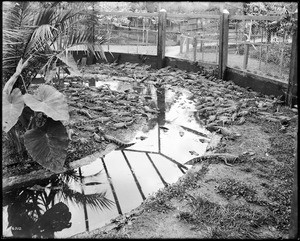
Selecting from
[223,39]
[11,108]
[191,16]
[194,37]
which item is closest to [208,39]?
[194,37]

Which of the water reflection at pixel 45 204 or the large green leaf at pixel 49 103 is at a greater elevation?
the large green leaf at pixel 49 103

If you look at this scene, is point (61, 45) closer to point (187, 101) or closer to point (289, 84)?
point (187, 101)

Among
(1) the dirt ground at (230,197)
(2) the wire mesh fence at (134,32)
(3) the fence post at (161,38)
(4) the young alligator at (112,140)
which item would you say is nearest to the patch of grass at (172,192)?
(1) the dirt ground at (230,197)

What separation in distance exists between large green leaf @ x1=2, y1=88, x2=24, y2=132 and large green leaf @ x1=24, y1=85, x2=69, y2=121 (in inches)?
2.7

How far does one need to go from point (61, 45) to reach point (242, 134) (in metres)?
2.72

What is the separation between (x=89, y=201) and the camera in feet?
11.2


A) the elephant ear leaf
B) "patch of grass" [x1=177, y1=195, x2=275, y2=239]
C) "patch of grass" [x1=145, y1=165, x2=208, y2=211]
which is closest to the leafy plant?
the elephant ear leaf

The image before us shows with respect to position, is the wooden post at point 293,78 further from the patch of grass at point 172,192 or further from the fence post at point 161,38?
the fence post at point 161,38

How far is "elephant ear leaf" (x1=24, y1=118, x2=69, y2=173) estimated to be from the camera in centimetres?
341

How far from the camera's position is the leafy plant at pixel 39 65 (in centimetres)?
325

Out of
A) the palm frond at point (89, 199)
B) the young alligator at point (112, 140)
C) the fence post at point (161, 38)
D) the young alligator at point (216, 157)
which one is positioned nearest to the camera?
the palm frond at point (89, 199)

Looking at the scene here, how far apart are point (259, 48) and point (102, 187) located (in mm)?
5258

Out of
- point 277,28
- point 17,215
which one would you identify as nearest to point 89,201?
point 17,215

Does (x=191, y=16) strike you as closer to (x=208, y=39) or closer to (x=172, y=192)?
(x=208, y=39)
